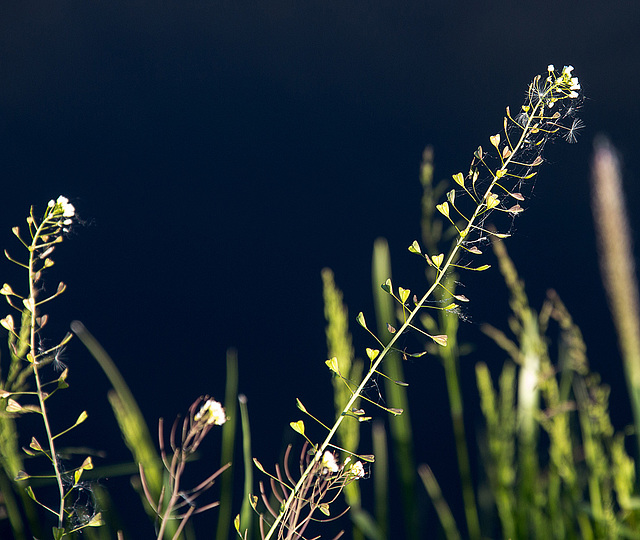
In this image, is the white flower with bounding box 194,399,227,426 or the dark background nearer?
the white flower with bounding box 194,399,227,426

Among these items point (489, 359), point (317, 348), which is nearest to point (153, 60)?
point (317, 348)

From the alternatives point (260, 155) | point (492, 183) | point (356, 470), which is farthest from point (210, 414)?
point (260, 155)

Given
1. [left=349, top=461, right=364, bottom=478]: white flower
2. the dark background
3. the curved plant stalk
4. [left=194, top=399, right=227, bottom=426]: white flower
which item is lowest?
[left=349, top=461, right=364, bottom=478]: white flower

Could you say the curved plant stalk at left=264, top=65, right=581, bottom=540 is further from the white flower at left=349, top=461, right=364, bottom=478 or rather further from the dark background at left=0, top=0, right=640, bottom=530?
the dark background at left=0, top=0, right=640, bottom=530

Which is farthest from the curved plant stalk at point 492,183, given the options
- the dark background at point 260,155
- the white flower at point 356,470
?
the dark background at point 260,155

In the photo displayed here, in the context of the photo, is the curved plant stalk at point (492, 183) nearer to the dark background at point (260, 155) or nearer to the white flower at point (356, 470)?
the white flower at point (356, 470)

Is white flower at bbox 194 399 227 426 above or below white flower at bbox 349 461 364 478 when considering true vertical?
above

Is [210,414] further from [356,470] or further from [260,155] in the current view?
[260,155]

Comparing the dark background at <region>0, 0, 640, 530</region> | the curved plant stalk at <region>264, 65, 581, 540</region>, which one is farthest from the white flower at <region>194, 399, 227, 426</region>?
the dark background at <region>0, 0, 640, 530</region>
